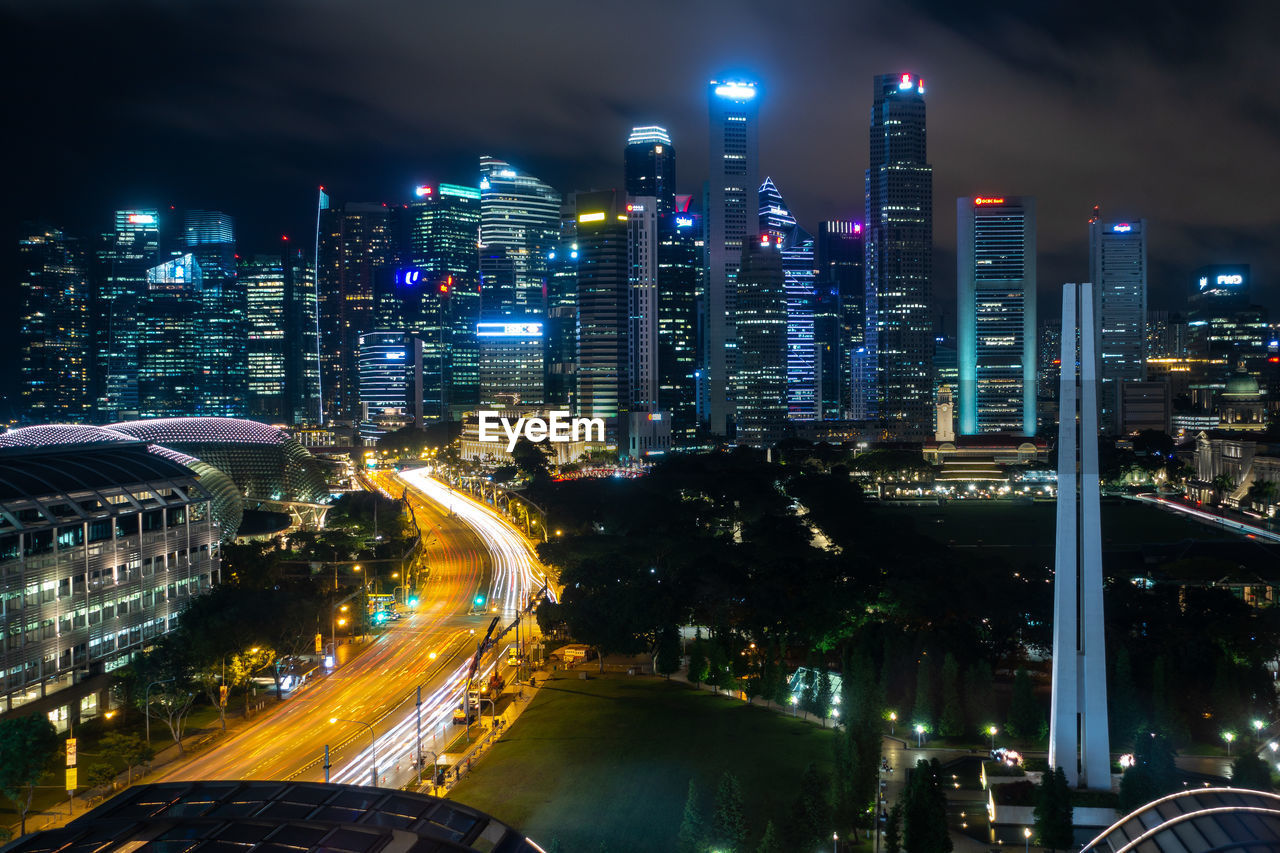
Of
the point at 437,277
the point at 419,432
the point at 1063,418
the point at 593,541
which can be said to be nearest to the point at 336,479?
the point at 419,432

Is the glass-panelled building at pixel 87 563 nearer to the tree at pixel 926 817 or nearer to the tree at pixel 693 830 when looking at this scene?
the tree at pixel 693 830

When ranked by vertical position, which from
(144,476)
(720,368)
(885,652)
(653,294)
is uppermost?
(653,294)

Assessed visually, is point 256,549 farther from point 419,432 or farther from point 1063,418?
point 419,432

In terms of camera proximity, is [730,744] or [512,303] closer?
[730,744]

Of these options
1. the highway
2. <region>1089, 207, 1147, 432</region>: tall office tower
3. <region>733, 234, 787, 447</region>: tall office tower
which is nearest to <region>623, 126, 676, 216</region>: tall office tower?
<region>733, 234, 787, 447</region>: tall office tower

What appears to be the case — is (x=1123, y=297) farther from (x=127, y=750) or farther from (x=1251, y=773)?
(x=127, y=750)

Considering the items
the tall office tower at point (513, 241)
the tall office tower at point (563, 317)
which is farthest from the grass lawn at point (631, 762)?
the tall office tower at point (513, 241)
